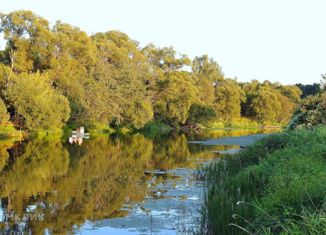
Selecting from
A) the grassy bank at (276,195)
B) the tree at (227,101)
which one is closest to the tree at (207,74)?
the tree at (227,101)

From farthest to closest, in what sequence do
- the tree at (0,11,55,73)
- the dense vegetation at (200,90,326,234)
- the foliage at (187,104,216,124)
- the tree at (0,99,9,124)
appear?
1. the foliage at (187,104,216,124)
2. the tree at (0,11,55,73)
3. the tree at (0,99,9,124)
4. the dense vegetation at (200,90,326,234)

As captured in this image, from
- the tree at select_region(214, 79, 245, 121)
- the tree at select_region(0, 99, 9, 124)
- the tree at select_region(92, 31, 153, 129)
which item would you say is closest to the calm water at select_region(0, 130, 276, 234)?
the tree at select_region(0, 99, 9, 124)

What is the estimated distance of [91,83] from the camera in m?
50.4

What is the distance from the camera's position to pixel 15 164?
70.4 ft

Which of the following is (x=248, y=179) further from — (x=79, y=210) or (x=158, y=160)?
(x=158, y=160)

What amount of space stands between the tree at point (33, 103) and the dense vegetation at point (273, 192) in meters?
27.0

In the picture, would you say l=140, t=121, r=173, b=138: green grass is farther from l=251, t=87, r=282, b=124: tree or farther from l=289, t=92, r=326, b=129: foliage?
l=289, t=92, r=326, b=129: foliage

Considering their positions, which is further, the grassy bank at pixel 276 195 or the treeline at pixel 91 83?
the treeline at pixel 91 83

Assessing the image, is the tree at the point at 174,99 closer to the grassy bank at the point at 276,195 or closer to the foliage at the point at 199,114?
the foliage at the point at 199,114

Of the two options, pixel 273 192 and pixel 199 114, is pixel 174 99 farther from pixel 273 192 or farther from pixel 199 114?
pixel 273 192

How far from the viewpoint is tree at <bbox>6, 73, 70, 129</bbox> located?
40469 mm

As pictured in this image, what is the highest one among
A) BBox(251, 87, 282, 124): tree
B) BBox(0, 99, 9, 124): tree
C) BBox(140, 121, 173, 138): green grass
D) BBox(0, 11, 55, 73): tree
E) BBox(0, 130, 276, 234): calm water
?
BBox(0, 11, 55, 73): tree

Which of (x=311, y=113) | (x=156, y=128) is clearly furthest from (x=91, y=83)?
(x=311, y=113)

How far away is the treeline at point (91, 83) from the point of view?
136 ft
